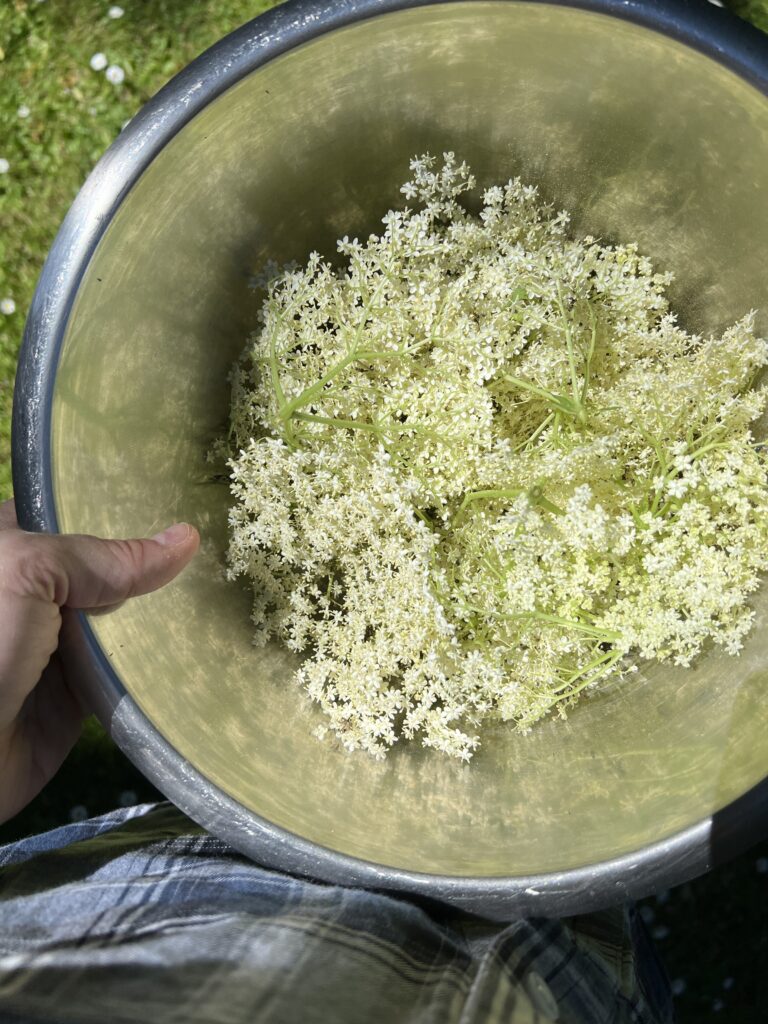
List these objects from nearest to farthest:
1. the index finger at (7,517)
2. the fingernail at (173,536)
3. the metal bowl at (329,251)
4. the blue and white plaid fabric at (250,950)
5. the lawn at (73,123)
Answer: the blue and white plaid fabric at (250,950), the metal bowl at (329,251), the fingernail at (173,536), the index finger at (7,517), the lawn at (73,123)

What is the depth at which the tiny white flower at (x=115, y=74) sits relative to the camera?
204 centimetres

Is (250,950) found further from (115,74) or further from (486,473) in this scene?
(115,74)

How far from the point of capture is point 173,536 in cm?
123

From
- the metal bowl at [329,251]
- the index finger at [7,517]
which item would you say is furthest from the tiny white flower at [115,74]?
the index finger at [7,517]

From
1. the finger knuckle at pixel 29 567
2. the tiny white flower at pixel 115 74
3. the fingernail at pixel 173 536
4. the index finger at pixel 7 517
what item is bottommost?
the index finger at pixel 7 517

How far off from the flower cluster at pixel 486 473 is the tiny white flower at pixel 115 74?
1.06 m

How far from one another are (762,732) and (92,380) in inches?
41.9

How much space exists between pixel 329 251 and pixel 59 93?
1.13m

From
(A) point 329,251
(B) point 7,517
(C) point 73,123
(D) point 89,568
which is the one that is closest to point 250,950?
→ (D) point 89,568

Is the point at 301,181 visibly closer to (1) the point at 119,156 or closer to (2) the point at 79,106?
(1) the point at 119,156

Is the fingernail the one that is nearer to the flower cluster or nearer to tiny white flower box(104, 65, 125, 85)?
the flower cluster

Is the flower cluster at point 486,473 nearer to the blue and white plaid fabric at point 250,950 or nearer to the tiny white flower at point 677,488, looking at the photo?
the tiny white flower at point 677,488

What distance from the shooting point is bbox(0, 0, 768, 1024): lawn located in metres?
2.01

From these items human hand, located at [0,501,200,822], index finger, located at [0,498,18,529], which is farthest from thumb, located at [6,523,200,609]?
index finger, located at [0,498,18,529]
